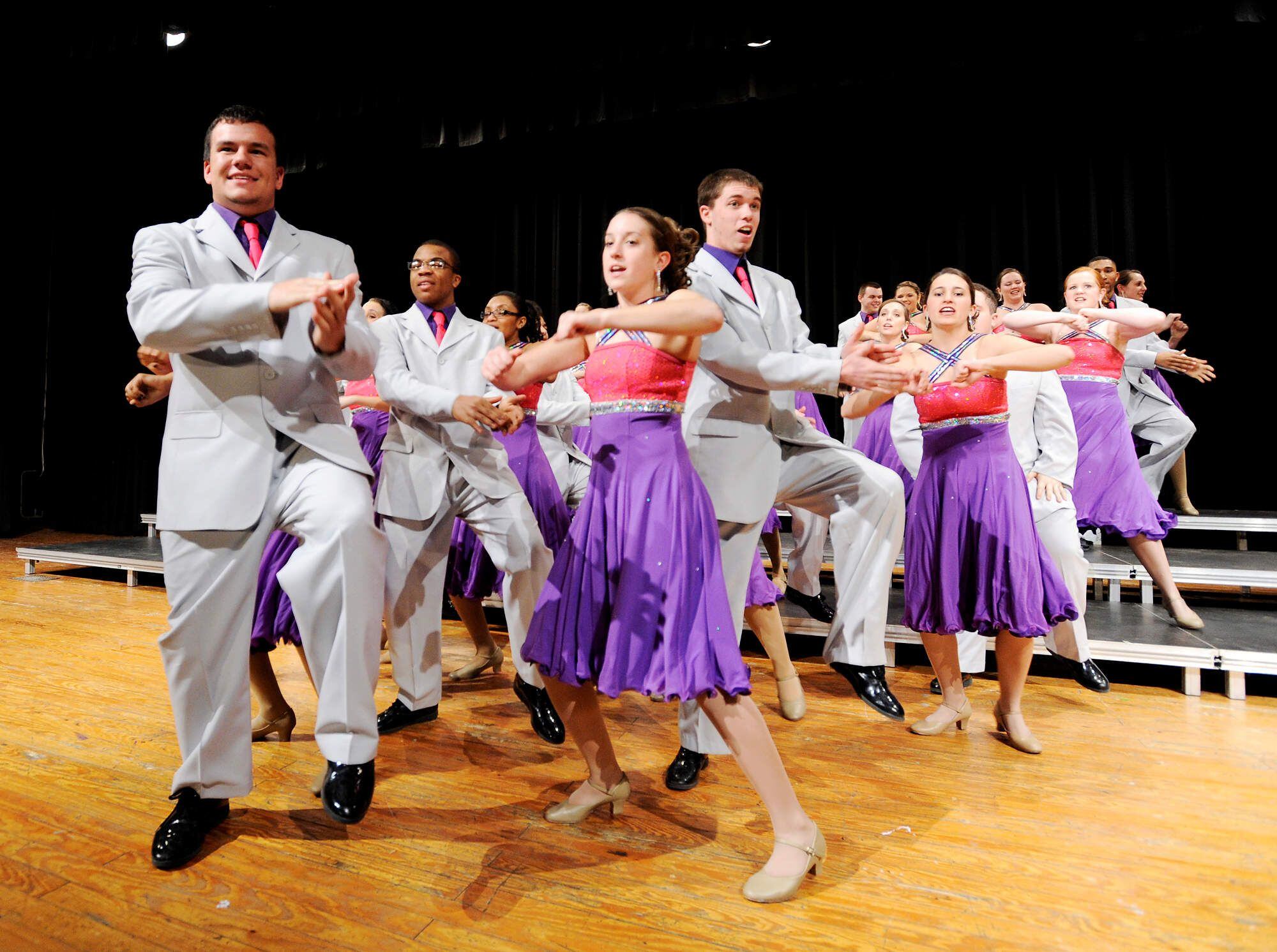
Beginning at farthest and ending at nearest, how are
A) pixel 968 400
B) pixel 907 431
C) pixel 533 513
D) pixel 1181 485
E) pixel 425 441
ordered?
pixel 1181 485
pixel 907 431
pixel 533 513
pixel 425 441
pixel 968 400

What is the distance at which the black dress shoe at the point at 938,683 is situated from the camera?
10.8 feet

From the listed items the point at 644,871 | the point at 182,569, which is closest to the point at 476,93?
the point at 182,569

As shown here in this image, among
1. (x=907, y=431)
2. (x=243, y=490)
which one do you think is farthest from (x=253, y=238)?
(x=907, y=431)

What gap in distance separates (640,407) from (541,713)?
1.39 metres

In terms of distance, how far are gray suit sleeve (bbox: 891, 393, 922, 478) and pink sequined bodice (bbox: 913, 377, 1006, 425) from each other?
0.77 m

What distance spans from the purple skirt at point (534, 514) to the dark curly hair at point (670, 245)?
1311 millimetres

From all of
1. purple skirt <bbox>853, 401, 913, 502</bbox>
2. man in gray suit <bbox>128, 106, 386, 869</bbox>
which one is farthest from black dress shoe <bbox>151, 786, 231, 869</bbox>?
purple skirt <bbox>853, 401, 913, 502</bbox>

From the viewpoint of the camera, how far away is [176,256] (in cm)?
191

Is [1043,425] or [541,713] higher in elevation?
[1043,425]

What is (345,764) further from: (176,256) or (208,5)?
(208,5)

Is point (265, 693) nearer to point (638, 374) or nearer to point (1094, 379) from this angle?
point (638, 374)

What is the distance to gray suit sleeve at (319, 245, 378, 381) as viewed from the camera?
6.28 feet

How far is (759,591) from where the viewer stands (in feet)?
10.0

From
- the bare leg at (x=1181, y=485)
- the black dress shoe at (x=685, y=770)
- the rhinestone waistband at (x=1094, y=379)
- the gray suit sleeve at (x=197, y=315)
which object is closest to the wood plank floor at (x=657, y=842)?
the black dress shoe at (x=685, y=770)
